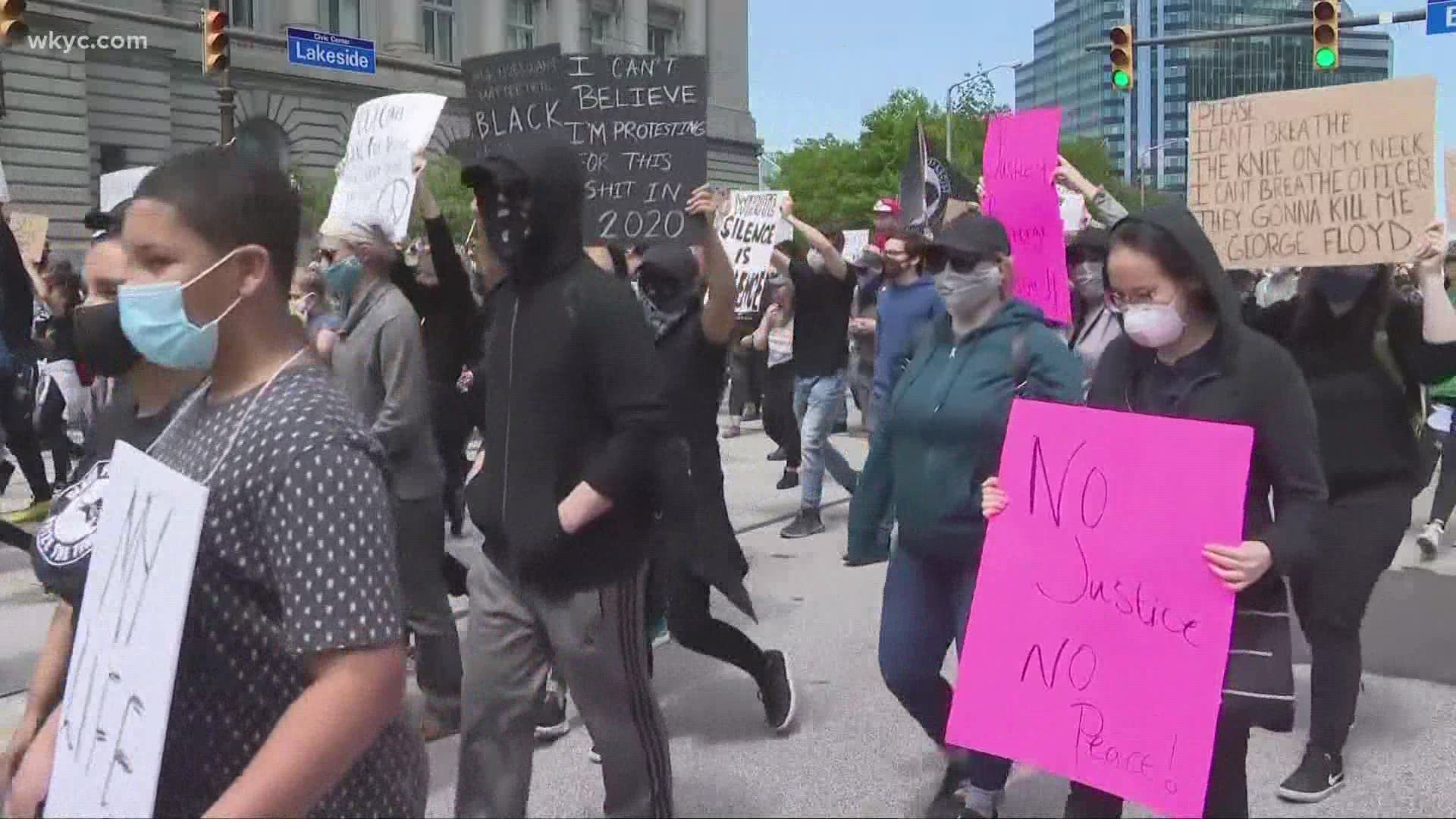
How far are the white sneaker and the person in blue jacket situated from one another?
5.41 m

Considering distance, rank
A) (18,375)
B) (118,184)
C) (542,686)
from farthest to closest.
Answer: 1. (18,375)
2. (118,184)
3. (542,686)

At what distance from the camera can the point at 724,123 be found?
5300 centimetres

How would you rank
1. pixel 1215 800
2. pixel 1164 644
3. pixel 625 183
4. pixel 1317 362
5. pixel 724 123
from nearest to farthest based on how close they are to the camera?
1. pixel 1164 644
2. pixel 1215 800
3. pixel 1317 362
4. pixel 625 183
5. pixel 724 123

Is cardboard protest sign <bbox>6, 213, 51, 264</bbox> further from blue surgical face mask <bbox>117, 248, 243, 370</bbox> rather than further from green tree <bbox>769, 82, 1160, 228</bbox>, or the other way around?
green tree <bbox>769, 82, 1160, 228</bbox>

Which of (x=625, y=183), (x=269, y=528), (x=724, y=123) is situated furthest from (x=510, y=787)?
(x=724, y=123)

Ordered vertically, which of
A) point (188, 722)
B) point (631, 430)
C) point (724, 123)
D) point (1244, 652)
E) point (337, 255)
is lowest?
point (1244, 652)

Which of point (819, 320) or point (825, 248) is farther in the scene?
point (819, 320)

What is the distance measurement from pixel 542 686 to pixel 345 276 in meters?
2.44

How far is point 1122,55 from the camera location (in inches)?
774

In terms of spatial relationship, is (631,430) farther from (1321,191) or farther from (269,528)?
(1321,191)

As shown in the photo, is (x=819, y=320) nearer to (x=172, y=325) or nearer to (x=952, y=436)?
(x=952, y=436)

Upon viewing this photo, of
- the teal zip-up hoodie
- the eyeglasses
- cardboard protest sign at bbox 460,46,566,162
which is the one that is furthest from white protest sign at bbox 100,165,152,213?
the eyeglasses

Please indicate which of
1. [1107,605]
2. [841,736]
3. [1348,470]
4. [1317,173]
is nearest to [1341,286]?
[1317,173]

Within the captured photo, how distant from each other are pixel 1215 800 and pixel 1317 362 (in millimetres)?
1896
